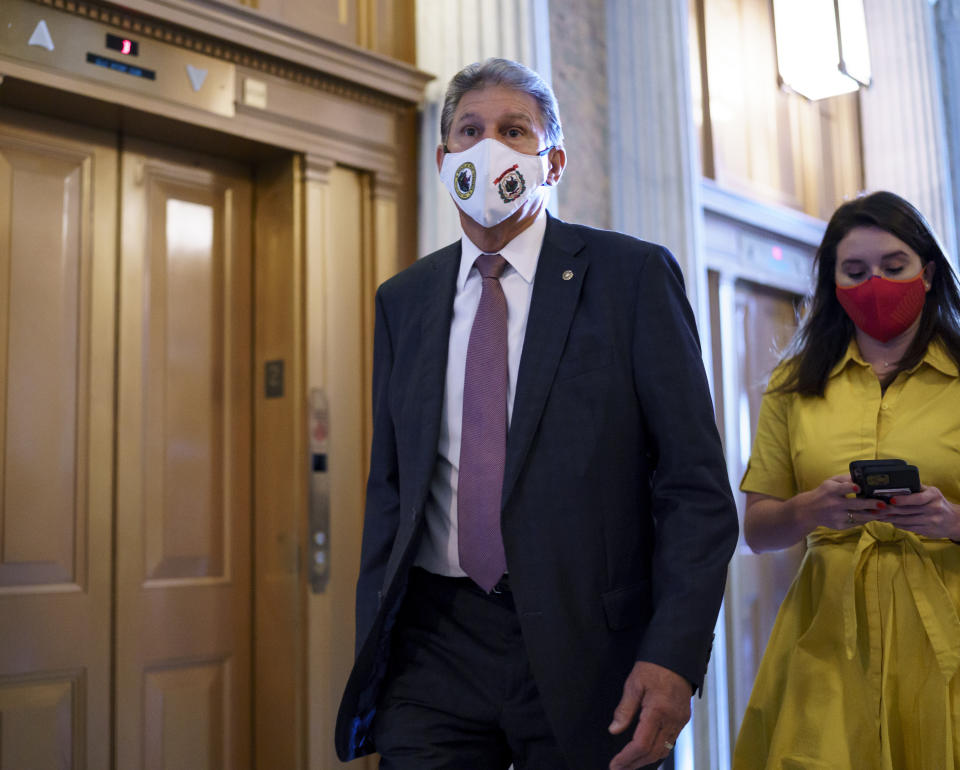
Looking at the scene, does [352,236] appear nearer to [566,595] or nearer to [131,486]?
[131,486]

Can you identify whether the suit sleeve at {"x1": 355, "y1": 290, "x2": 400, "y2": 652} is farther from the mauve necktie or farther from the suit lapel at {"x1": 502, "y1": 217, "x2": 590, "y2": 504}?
the suit lapel at {"x1": 502, "y1": 217, "x2": 590, "y2": 504}

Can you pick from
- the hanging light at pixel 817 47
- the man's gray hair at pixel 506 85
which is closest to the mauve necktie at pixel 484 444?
the man's gray hair at pixel 506 85

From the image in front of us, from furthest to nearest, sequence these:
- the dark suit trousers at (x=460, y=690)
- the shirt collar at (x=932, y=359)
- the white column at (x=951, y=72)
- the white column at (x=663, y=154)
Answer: the white column at (x=951, y=72) < the white column at (x=663, y=154) < the shirt collar at (x=932, y=359) < the dark suit trousers at (x=460, y=690)

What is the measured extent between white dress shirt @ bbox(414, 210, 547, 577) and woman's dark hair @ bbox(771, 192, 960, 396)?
0.88 meters

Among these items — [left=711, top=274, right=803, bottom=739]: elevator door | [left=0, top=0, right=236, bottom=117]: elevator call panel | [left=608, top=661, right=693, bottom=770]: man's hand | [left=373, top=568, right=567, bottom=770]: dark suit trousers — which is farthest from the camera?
[left=711, top=274, right=803, bottom=739]: elevator door

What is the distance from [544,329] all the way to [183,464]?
2.01 m

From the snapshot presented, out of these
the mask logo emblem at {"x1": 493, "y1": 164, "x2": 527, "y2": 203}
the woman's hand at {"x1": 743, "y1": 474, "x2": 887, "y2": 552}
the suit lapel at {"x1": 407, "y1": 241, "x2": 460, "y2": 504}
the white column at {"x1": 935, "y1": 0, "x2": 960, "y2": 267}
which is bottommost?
the woman's hand at {"x1": 743, "y1": 474, "x2": 887, "y2": 552}

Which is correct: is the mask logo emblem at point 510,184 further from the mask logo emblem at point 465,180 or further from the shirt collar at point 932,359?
the shirt collar at point 932,359

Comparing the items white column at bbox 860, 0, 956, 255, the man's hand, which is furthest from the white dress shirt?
white column at bbox 860, 0, 956, 255

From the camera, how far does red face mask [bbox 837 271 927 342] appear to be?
96.7 inches

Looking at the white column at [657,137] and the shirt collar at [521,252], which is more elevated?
the white column at [657,137]

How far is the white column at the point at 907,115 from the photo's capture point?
6227 millimetres

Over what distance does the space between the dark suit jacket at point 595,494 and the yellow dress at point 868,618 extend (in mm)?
674

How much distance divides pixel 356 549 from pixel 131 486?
2.53 feet
